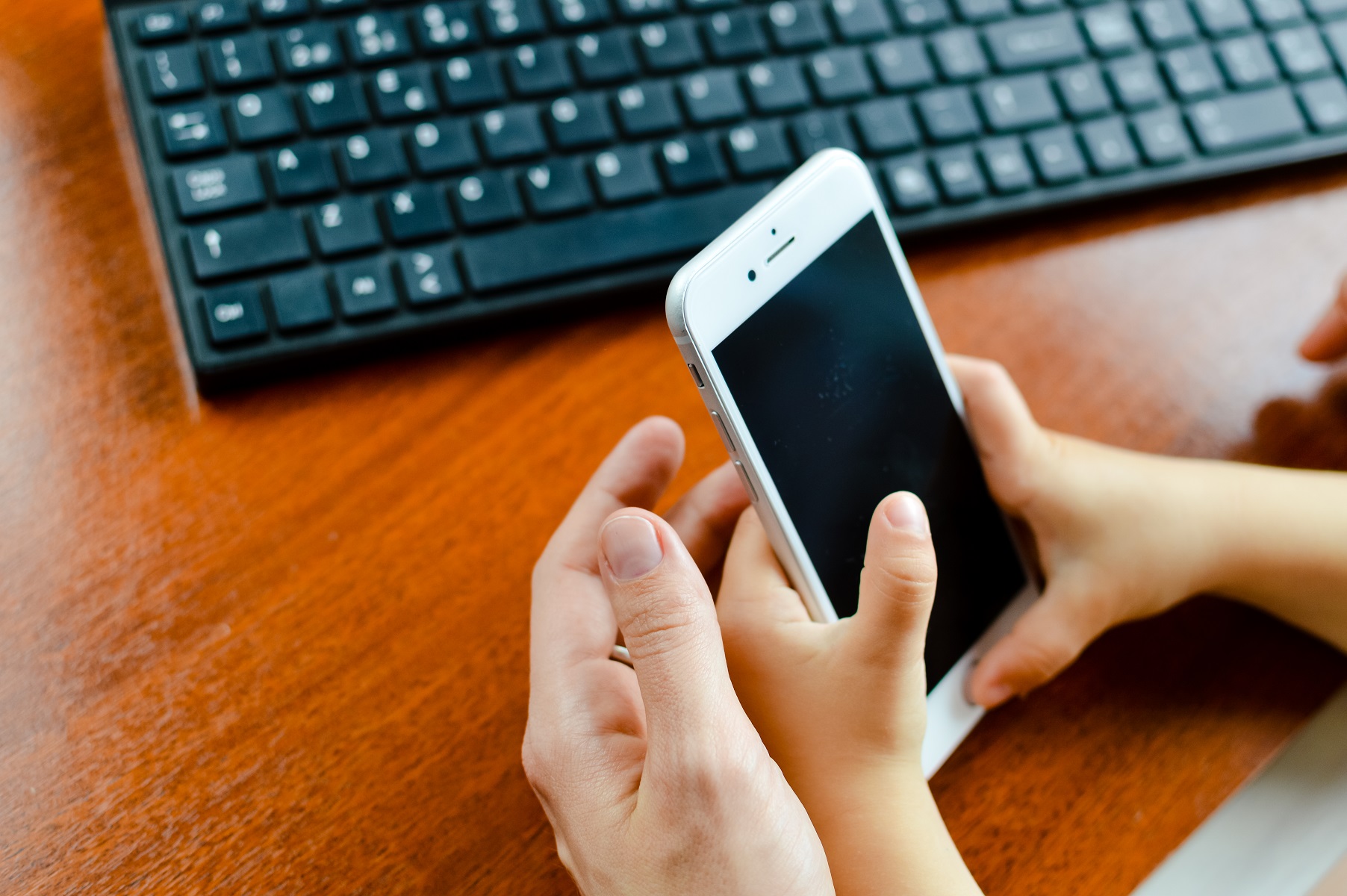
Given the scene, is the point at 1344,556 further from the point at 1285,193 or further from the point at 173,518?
the point at 173,518

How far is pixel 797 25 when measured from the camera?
0.44 meters

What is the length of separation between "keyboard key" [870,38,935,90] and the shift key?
255 mm

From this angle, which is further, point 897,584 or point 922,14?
point 922,14

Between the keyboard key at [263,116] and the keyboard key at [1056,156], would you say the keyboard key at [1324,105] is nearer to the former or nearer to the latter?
the keyboard key at [1056,156]

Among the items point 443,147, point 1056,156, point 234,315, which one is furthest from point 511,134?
point 1056,156

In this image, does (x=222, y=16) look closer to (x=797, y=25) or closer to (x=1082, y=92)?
→ (x=797, y=25)

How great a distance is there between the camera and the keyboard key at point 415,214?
0.38 meters

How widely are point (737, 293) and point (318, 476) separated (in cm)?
17

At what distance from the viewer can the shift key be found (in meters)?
0.36

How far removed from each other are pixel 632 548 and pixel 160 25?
0.29 metres

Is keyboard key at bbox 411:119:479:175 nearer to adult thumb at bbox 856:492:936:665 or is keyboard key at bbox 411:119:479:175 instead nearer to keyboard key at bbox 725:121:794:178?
keyboard key at bbox 725:121:794:178

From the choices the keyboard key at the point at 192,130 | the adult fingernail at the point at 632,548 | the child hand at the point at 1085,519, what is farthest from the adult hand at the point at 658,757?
the keyboard key at the point at 192,130

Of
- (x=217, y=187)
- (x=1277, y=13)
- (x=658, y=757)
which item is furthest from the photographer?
(x=1277, y=13)

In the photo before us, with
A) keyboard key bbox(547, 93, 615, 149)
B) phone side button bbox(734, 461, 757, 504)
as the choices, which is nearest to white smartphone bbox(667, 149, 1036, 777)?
phone side button bbox(734, 461, 757, 504)
